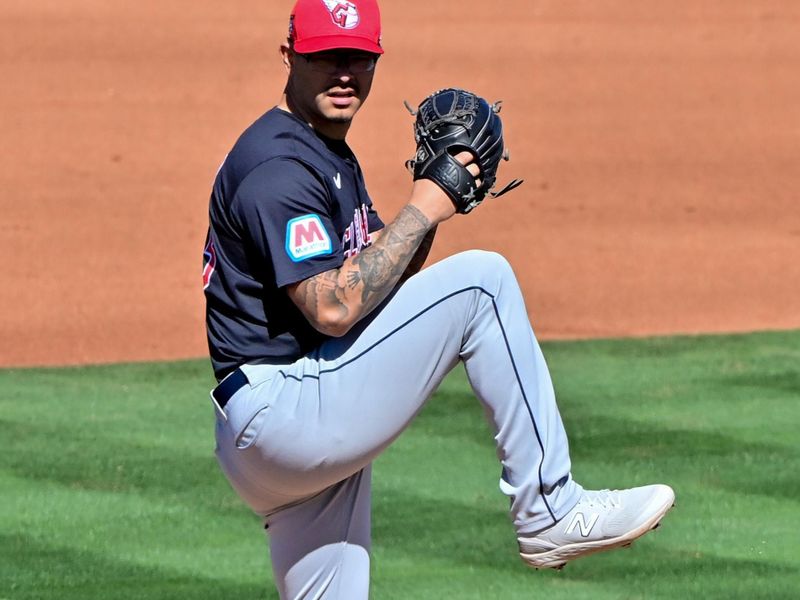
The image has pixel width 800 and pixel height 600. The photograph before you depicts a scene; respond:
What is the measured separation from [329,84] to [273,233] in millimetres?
453

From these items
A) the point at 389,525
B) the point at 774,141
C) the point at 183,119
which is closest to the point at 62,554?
the point at 389,525

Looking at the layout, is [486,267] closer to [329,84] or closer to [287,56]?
[329,84]

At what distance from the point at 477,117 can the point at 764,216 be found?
408 inches

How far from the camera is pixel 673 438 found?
7777mm

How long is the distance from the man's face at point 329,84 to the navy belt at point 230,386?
25.8 inches

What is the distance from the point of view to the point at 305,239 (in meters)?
3.76

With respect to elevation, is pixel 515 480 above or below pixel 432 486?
above

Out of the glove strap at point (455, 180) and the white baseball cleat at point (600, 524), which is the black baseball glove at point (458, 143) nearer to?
the glove strap at point (455, 180)

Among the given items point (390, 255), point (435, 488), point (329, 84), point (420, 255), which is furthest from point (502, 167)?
point (390, 255)

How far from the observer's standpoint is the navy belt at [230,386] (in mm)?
3949

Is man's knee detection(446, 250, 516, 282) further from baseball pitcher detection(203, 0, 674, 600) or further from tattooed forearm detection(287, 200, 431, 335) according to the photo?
tattooed forearm detection(287, 200, 431, 335)

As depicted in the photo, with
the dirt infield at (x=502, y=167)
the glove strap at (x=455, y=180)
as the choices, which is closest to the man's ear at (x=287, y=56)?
the glove strap at (x=455, y=180)

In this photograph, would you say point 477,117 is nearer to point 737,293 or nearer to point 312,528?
point 312,528

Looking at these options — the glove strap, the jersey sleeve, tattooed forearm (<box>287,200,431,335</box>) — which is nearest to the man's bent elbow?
tattooed forearm (<box>287,200,431,335</box>)
